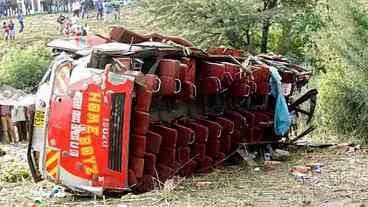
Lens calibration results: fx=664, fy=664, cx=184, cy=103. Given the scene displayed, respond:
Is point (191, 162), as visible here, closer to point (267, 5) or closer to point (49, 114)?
point (49, 114)

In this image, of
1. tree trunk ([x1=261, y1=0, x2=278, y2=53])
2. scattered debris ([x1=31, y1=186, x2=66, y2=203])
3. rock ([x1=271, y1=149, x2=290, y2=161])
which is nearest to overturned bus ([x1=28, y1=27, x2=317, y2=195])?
scattered debris ([x1=31, y1=186, x2=66, y2=203])

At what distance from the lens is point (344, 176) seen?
7172mm

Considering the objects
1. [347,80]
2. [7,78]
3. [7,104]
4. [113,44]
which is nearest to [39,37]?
[7,78]

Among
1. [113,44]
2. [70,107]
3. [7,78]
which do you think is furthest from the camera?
[7,78]

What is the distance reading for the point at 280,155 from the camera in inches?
357

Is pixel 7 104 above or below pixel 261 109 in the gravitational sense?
below

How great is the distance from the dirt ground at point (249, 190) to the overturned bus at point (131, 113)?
25 centimetres

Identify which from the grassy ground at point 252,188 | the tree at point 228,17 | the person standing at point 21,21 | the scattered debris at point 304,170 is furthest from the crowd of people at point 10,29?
the scattered debris at point 304,170

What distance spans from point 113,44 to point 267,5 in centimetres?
1906

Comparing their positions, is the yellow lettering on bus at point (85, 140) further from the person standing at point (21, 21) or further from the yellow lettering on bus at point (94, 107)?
the person standing at point (21, 21)

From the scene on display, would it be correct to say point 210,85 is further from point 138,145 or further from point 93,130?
point 93,130

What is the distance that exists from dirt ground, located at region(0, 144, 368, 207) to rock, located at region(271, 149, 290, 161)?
355mm

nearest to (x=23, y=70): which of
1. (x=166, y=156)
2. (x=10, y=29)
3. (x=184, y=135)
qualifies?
(x=10, y=29)

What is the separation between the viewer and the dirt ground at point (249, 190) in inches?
228
